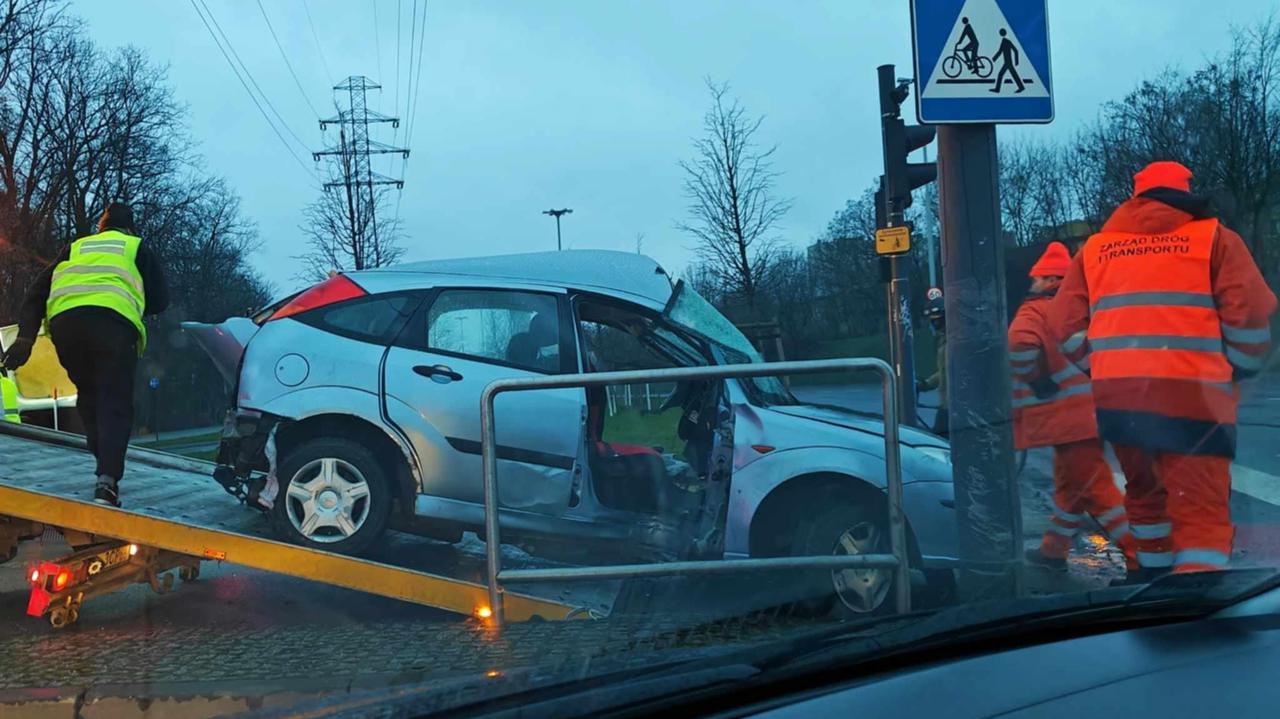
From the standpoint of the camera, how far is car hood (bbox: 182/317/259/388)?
522 centimetres

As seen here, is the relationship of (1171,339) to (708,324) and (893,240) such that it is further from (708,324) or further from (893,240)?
(893,240)

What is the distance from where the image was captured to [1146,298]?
12.2 ft

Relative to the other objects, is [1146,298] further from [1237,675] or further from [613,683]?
[613,683]

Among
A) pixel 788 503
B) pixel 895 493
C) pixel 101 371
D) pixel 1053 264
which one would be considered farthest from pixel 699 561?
pixel 101 371

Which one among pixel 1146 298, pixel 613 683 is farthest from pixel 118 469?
pixel 1146 298

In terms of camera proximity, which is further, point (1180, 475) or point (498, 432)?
point (498, 432)

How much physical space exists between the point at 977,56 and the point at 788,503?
2141 millimetres

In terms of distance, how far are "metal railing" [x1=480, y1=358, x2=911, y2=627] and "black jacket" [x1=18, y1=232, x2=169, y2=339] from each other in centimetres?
263

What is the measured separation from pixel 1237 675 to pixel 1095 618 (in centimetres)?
35

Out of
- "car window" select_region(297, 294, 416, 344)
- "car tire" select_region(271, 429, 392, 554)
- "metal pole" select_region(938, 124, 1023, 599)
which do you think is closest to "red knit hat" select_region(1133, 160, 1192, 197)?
"metal pole" select_region(938, 124, 1023, 599)

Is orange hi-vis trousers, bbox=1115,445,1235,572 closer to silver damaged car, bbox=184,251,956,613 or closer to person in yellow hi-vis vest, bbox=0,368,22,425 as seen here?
silver damaged car, bbox=184,251,956,613

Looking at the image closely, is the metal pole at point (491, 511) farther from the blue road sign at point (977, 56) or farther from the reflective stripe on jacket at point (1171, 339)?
the reflective stripe on jacket at point (1171, 339)

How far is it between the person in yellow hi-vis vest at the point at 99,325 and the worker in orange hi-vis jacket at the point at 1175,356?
4.90 meters

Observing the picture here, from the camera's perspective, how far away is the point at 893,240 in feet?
30.1
